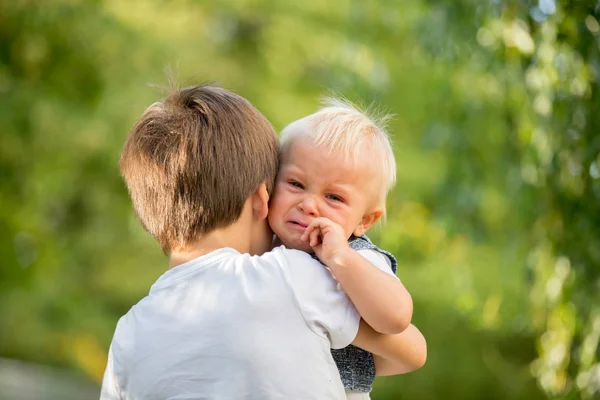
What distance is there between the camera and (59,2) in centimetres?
596

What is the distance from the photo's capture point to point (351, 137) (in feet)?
5.60

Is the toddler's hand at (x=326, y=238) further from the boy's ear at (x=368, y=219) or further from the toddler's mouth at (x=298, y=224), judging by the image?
the boy's ear at (x=368, y=219)

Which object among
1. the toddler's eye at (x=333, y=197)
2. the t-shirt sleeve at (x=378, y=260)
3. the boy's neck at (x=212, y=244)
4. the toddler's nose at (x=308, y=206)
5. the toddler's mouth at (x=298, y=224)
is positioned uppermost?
the toddler's eye at (x=333, y=197)

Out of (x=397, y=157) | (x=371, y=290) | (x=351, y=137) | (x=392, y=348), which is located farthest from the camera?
(x=397, y=157)

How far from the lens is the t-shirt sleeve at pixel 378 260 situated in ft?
5.17

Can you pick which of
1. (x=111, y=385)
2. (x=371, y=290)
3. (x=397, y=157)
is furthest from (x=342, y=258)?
(x=397, y=157)

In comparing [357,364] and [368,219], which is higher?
[368,219]

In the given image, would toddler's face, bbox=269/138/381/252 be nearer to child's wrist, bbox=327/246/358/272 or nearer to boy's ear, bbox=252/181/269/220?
boy's ear, bbox=252/181/269/220

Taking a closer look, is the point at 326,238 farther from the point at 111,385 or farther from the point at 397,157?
the point at 397,157

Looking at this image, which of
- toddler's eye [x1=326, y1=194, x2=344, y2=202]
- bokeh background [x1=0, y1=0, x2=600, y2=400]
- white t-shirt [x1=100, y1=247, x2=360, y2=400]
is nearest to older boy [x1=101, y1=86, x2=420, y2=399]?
white t-shirt [x1=100, y1=247, x2=360, y2=400]

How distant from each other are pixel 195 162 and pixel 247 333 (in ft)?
1.05

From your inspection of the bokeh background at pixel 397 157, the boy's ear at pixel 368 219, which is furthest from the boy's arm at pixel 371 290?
the bokeh background at pixel 397 157

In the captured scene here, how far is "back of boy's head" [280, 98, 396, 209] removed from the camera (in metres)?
1.70

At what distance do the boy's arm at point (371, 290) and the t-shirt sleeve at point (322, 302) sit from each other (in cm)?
2
